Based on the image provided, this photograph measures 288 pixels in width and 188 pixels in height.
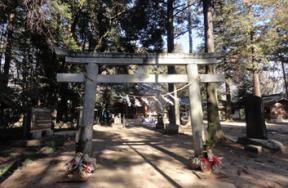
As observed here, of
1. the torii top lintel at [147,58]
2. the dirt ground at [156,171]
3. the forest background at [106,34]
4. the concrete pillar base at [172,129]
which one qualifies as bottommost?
the dirt ground at [156,171]

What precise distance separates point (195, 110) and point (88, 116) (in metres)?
3.14

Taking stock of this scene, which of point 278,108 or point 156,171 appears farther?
point 278,108

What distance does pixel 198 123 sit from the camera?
15.3 feet

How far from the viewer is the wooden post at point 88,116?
4391mm

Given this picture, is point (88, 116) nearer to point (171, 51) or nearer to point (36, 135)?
point (36, 135)

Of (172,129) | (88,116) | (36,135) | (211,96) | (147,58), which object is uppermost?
(147,58)

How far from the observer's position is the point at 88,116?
4.60m

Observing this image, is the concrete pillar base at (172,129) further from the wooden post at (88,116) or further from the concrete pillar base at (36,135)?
the concrete pillar base at (36,135)

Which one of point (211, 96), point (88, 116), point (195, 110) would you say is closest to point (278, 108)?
point (211, 96)

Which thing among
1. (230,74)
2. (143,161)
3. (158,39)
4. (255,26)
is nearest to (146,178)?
(143,161)

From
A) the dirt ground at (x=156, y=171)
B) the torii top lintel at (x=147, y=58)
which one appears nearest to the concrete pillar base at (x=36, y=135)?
the dirt ground at (x=156, y=171)

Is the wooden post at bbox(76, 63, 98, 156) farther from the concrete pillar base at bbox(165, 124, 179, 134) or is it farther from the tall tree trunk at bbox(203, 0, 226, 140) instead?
the concrete pillar base at bbox(165, 124, 179, 134)

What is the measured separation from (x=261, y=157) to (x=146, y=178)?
463 centimetres

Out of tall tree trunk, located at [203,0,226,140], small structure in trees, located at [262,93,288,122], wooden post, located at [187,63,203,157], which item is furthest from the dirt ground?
small structure in trees, located at [262,93,288,122]
